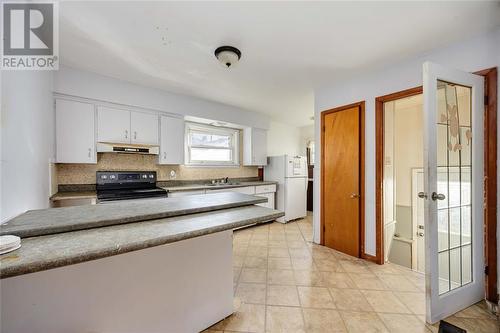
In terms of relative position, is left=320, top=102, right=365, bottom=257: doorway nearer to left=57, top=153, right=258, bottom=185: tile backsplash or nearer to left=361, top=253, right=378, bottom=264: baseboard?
left=361, top=253, right=378, bottom=264: baseboard

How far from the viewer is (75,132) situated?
274cm

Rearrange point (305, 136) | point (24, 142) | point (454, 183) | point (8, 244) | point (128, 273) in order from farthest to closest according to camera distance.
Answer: point (305, 136), point (454, 183), point (24, 142), point (128, 273), point (8, 244)

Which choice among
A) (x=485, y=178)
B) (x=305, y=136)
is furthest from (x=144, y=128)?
(x=305, y=136)

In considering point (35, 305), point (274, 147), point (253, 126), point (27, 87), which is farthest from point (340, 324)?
point (274, 147)

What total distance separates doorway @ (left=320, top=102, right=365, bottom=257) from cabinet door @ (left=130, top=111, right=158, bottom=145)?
8.58 feet

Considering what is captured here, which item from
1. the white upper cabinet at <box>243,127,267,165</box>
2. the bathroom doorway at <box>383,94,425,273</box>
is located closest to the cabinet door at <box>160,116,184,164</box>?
the white upper cabinet at <box>243,127,267,165</box>

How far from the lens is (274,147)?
5.65 metres

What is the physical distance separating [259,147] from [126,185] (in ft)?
9.06

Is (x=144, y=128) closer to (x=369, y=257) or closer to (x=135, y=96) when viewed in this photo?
(x=135, y=96)

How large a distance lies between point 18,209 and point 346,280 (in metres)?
2.85

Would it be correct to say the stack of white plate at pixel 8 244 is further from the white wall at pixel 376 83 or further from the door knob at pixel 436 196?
the white wall at pixel 376 83

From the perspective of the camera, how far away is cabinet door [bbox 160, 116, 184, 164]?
3428mm

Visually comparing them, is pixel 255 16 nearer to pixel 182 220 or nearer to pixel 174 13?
pixel 174 13

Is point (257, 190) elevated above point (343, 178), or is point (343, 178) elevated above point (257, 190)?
point (343, 178)
